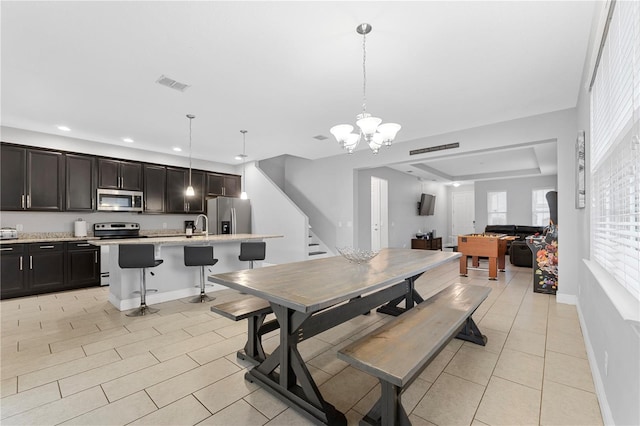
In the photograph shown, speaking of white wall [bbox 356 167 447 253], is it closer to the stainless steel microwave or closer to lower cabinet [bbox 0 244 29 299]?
the stainless steel microwave

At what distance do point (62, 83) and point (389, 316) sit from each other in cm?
462

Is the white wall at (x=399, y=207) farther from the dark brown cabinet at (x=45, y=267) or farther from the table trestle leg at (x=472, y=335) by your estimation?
the dark brown cabinet at (x=45, y=267)

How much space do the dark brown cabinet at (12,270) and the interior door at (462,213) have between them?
40.5 feet

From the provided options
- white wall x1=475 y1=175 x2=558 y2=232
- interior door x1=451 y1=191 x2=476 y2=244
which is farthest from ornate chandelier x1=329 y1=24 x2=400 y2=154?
interior door x1=451 y1=191 x2=476 y2=244

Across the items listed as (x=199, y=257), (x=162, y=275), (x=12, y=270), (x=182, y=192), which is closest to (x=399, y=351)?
(x=199, y=257)

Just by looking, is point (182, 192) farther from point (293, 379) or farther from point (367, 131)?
point (293, 379)

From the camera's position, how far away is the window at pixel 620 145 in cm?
137

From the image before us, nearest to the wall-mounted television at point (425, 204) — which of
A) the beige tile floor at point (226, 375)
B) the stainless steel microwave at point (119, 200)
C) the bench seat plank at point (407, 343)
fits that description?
the beige tile floor at point (226, 375)

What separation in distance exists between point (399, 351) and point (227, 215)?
6033 millimetres

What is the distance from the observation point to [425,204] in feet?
31.8

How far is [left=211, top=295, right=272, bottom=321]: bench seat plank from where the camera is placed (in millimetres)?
2285

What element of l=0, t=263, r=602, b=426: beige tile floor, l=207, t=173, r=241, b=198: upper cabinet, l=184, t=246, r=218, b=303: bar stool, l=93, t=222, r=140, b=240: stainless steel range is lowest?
l=0, t=263, r=602, b=426: beige tile floor

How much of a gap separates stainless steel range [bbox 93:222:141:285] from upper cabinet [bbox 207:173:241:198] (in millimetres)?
1863

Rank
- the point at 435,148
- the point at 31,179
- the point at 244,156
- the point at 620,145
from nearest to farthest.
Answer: the point at 620,145
the point at 31,179
the point at 435,148
the point at 244,156
